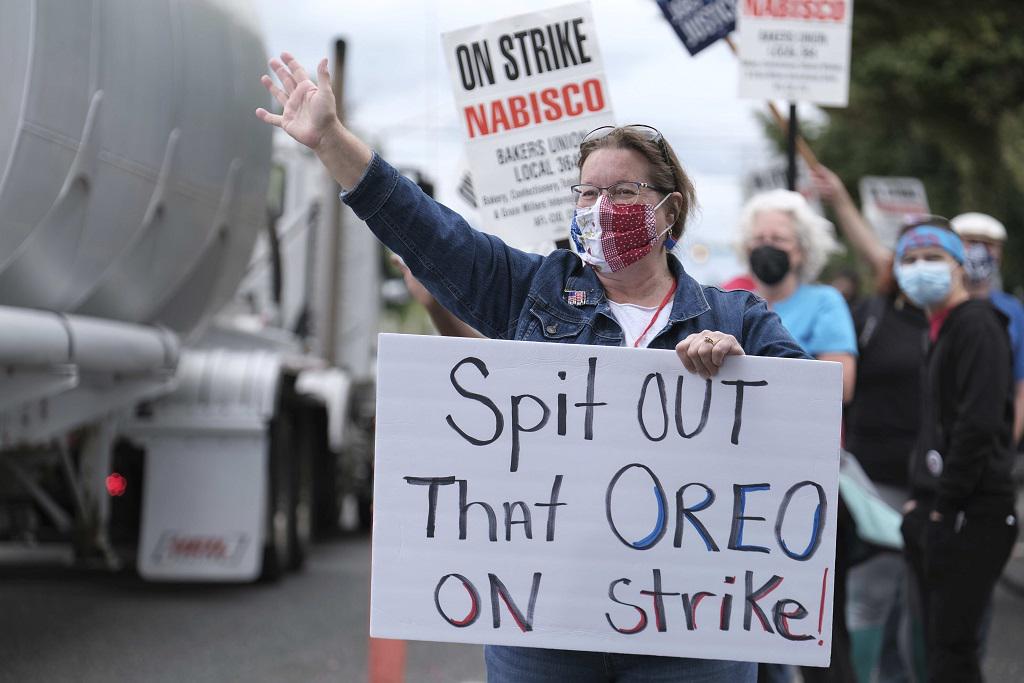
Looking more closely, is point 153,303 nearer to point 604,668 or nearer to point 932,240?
point 932,240

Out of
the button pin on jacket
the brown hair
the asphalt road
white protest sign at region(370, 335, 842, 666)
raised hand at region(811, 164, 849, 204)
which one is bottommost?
Result: the asphalt road

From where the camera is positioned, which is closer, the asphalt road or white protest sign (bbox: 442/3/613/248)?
white protest sign (bbox: 442/3/613/248)

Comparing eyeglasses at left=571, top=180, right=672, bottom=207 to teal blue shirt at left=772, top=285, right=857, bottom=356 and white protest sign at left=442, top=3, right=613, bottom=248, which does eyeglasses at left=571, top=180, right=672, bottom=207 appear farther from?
teal blue shirt at left=772, top=285, right=857, bottom=356

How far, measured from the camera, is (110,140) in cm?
653

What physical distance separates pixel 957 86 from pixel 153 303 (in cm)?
1697

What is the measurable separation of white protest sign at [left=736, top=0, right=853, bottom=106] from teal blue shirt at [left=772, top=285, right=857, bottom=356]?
1153 millimetres

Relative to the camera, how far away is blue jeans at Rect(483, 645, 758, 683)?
295 cm

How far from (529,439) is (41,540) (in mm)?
7148

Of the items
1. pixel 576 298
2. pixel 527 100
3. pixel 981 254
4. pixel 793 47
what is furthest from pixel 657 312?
pixel 981 254

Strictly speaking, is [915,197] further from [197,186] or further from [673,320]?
[673,320]

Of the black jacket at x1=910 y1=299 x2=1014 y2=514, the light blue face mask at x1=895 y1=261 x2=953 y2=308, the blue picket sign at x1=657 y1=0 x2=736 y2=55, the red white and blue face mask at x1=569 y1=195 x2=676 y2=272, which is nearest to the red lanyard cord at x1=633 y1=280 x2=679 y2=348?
the red white and blue face mask at x1=569 y1=195 x2=676 y2=272

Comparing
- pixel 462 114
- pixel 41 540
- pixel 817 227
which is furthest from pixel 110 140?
pixel 41 540

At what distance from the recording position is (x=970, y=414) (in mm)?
4750

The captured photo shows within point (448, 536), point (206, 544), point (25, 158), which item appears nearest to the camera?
point (448, 536)
